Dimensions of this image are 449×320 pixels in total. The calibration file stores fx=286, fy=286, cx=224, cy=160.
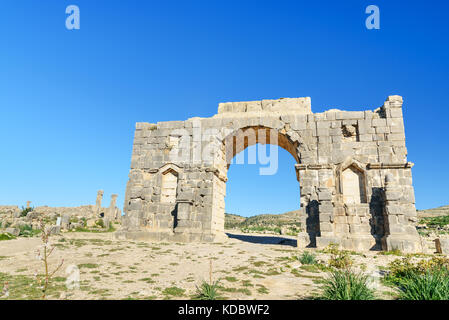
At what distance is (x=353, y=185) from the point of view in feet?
37.7

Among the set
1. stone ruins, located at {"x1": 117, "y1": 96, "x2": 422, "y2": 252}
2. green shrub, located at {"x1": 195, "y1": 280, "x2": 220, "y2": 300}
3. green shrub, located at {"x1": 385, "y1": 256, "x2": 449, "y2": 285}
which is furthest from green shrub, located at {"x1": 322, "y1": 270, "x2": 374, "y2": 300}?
stone ruins, located at {"x1": 117, "y1": 96, "x2": 422, "y2": 252}

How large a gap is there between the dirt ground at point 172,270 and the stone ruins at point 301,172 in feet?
6.67

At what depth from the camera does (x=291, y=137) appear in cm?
1238

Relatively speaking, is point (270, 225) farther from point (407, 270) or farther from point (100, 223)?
point (407, 270)

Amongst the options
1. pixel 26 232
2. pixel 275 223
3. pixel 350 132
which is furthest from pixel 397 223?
pixel 275 223

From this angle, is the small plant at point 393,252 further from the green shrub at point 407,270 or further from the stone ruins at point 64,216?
the stone ruins at point 64,216

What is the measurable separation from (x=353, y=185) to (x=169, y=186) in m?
7.88

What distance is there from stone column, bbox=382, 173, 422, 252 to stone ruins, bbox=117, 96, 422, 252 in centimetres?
3

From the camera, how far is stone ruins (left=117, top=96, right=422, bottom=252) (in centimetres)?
1052

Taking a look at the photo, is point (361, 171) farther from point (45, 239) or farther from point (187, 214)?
point (45, 239)

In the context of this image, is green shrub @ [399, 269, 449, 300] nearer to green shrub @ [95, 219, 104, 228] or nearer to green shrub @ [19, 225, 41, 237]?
green shrub @ [19, 225, 41, 237]
